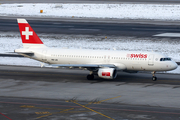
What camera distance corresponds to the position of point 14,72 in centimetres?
5238

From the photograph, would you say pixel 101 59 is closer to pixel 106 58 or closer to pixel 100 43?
pixel 106 58

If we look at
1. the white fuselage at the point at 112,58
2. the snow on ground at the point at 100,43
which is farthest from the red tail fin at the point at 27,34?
the snow on ground at the point at 100,43

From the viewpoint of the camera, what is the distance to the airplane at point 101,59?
152 feet

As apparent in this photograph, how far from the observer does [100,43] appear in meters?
73.5

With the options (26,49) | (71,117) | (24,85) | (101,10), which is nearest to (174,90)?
(71,117)

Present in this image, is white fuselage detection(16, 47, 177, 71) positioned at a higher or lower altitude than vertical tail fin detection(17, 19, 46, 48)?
lower

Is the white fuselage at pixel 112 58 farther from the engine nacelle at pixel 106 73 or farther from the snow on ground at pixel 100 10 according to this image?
Result: the snow on ground at pixel 100 10

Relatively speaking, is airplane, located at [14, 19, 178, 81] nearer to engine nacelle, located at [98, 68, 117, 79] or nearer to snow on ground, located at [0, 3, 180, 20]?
engine nacelle, located at [98, 68, 117, 79]

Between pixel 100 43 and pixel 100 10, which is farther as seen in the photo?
pixel 100 10

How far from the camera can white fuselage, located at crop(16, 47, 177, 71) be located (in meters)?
46.4

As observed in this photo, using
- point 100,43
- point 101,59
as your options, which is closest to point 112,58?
point 101,59

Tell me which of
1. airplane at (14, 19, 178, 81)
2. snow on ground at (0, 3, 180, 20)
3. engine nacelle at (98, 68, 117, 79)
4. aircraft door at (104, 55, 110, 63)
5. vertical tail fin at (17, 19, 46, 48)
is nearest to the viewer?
engine nacelle at (98, 68, 117, 79)

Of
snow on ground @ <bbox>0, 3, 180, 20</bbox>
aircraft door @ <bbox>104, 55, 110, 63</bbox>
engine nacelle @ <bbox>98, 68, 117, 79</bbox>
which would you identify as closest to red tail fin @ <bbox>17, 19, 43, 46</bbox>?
aircraft door @ <bbox>104, 55, 110, 63</bbox>

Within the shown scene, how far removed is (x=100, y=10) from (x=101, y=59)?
76940 mm
